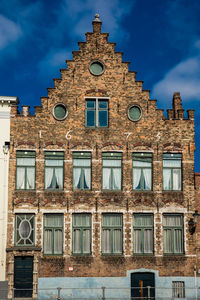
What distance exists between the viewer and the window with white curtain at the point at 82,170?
84.4 feet

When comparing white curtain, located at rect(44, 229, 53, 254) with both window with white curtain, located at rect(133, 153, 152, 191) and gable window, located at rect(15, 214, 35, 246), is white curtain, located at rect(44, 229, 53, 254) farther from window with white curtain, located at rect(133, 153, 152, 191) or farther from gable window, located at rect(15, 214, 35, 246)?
window with white curtain, located at rect(133, 153, 152, 191)

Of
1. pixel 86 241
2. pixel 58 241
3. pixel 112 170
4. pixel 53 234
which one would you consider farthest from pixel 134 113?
pixel 58 241

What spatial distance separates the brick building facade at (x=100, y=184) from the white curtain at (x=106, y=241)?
0.06 meters

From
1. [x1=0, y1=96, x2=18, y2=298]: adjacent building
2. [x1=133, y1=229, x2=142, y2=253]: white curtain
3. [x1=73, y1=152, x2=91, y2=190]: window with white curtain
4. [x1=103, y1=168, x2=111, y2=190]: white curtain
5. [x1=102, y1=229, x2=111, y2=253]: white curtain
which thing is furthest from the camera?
[x1=103, y1=168, x2=111, y2=190]: white curtain

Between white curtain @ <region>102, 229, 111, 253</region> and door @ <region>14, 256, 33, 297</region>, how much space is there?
13.4 feet

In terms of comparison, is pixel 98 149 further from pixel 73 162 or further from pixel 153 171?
pixel 153 171

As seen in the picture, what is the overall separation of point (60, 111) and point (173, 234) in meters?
9.65

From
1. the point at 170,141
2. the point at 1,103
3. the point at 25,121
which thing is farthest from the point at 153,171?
the point at 1,103

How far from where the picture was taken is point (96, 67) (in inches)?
1054

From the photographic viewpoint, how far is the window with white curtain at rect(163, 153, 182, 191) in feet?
86.0

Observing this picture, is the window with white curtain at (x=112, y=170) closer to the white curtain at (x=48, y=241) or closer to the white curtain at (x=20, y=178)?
the white curtain at (x=48, y=241)

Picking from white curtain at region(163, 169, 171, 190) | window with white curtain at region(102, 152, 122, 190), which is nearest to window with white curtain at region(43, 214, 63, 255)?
window with white curtain at region(102, 152, 122, 190)

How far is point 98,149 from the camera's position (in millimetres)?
25906

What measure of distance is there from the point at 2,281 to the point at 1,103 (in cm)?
1001
